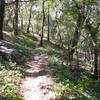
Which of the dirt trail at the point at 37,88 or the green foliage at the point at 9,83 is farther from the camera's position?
the dirt trail at the point at 37,88

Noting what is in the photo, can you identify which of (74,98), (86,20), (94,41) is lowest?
(74,98)

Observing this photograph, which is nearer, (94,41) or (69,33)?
(94,41)

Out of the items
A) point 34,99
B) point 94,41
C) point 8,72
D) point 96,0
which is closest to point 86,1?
point 96,0

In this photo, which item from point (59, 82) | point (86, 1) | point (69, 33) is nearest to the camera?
point (59, 82)

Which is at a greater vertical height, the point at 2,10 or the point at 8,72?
the point at 2,10

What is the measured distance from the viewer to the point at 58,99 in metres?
9.11

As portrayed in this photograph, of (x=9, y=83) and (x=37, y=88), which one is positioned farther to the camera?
(x=37, y=88)

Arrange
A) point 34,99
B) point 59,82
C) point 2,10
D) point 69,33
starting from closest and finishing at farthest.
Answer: point 34,99, point 59,82, point 69,33, point 2,10

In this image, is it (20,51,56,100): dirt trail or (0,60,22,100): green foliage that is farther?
(20,51,56,100): dirt trail

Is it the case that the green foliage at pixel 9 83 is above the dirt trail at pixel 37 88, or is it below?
above

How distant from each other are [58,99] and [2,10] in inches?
575

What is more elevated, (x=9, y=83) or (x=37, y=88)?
(x=9, y=83)

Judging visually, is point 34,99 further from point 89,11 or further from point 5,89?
point 89,11

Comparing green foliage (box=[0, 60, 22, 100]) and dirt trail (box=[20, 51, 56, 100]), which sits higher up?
green foliage (box=[0, 60, 22, 100])
